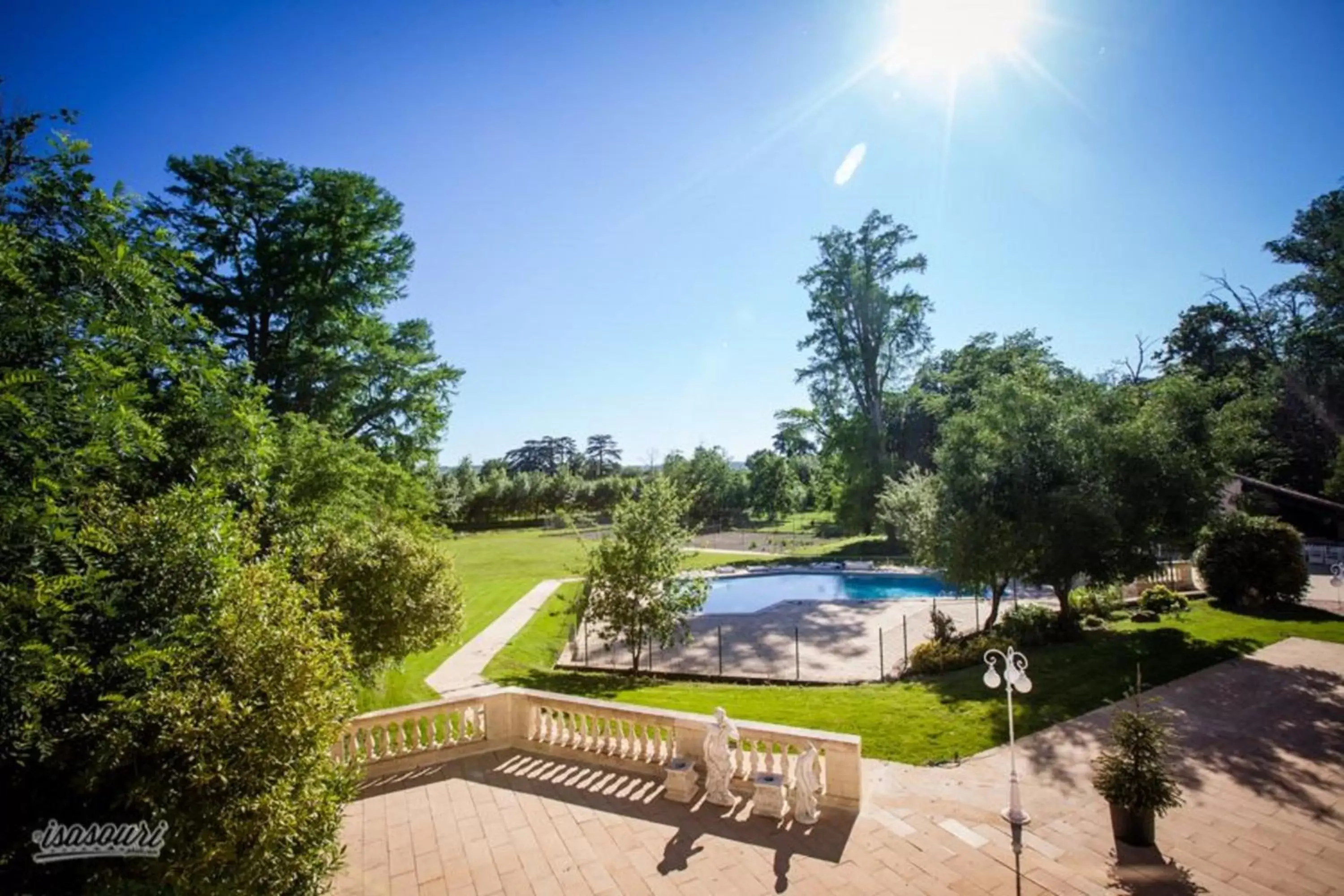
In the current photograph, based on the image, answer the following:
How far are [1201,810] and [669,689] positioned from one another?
32.9 ft

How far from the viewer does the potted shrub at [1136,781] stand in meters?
6.57

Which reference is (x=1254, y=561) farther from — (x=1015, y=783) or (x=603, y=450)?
(x=603, y=450)

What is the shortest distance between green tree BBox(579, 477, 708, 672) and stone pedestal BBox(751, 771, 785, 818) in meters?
8.89

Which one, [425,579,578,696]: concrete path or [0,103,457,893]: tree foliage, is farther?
[425,579,578,696]: concrete path

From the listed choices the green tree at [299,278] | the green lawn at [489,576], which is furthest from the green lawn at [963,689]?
the green tree at [299,278]

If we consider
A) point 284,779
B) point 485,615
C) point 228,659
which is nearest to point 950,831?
point 284,779

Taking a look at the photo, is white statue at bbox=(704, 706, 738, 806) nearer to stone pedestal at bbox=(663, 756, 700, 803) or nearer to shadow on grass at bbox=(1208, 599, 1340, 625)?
stone pedestal at bbox=(663, 756, 700, 803)

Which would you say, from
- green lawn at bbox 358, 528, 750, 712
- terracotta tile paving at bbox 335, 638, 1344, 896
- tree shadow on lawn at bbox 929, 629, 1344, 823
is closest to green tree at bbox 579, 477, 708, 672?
green lawn at bbox 358, 528, 750, 712

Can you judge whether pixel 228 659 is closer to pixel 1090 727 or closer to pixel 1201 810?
pixel 1201 810

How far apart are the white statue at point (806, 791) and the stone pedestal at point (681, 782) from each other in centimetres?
138

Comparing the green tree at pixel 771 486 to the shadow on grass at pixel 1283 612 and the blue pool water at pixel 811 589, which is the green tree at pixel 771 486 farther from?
the shadow on grass at pixel 1283 612

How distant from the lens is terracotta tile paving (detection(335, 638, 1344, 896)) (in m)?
6.10

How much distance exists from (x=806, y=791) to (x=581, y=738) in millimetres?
3691

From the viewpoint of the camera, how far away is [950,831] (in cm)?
686
